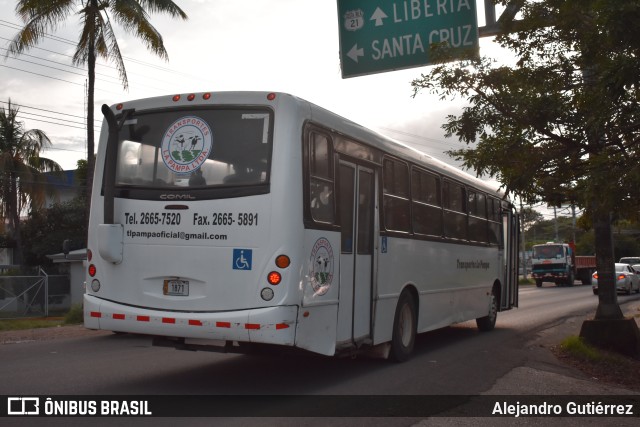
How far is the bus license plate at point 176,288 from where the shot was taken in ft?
26.3

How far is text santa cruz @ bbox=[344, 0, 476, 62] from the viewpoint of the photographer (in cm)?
1073

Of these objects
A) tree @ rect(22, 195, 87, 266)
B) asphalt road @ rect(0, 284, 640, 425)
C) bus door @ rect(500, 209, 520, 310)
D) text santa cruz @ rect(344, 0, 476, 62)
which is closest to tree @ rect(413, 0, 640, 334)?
text santa cruz @ rect(344, 0, 476, 62)

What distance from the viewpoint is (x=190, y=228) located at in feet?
26.5

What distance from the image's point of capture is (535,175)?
1060 centimetres

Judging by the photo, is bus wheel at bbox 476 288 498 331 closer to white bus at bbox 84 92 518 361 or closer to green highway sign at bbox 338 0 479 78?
white bus at bbox 84 92 518 361

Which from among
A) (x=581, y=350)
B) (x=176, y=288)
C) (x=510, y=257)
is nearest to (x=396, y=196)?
(x=176, y=288)

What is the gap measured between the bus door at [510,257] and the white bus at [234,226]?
26.7 ft

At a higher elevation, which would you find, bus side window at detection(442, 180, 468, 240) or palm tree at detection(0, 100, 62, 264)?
palm tree at detection(0, 100, 62, 264)

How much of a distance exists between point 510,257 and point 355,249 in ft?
30.1

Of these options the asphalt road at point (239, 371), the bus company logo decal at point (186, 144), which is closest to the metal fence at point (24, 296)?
the asphalt road at point (239, 371)

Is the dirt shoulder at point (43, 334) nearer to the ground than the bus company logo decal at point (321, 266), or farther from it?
nearer to the ground

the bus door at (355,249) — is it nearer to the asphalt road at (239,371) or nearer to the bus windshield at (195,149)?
the asphalt road at (239,371)

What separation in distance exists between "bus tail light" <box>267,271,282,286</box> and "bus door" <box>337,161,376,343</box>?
4.44ft

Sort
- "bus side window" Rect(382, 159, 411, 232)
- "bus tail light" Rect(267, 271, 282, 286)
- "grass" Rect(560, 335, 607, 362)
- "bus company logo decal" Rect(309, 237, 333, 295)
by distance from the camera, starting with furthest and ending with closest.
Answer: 1. "grass" Rect(560, 335, 607, 362)
2. "bus side window" Rect(382, 159, 411, 232)
3. "bus company logo decal" Rect(309, 237, 333, 295)
4. "bus tail light" Rect(267, 271, 282, 286)
